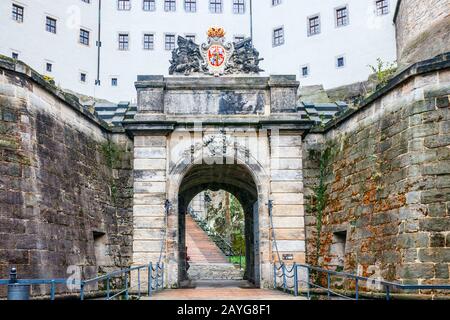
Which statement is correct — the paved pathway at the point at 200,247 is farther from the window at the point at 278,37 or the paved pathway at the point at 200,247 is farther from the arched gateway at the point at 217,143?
the window at the point at 278,37

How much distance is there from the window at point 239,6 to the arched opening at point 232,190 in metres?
25.1

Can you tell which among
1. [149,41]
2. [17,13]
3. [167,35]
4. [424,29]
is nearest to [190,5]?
[167,35]

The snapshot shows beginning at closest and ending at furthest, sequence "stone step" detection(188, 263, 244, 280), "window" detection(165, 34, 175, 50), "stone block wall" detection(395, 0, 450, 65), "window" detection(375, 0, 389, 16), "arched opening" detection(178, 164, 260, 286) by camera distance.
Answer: "arched opening" detection(178, 164, 260, 286)
"stone block wall" detection(395, 0, 450, 65)
"stone step" detection(188, 263, 244, 280)
"window" detection(375, 0, 389, 16)
"window" detection(165, 34, 175, 50)

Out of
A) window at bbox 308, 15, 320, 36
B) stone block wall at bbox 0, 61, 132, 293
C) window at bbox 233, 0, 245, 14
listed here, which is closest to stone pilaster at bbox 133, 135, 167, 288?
stone block wall at bbox 0, 61, 132, 293

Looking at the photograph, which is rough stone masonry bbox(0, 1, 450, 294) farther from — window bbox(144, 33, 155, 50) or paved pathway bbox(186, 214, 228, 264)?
window bbox(144, 33, 155, 50)

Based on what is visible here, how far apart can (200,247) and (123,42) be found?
18.3m

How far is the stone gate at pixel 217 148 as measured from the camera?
1617cm

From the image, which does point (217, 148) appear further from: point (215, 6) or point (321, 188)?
point (215, 6)

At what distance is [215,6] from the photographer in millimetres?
43500

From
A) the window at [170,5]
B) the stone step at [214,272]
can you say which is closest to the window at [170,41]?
the window at [170,5]

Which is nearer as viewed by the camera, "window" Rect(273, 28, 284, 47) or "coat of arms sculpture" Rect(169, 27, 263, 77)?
"coat of arms sculpture" Rect(169, 27, 263, 77)

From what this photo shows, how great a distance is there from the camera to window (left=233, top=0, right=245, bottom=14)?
4316 cm

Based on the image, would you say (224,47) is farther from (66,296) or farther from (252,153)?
(66,296)

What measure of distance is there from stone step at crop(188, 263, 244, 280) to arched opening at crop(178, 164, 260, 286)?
10.1ft
